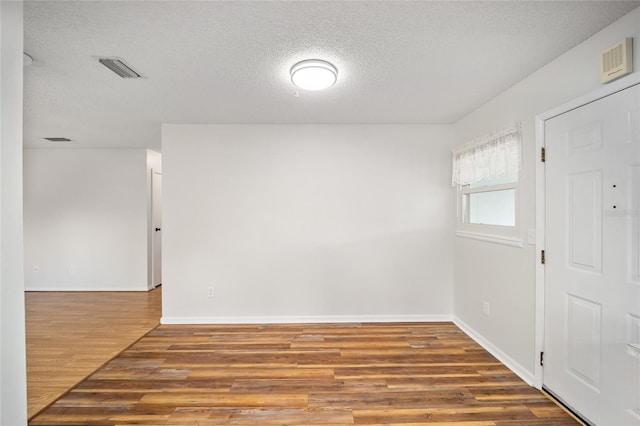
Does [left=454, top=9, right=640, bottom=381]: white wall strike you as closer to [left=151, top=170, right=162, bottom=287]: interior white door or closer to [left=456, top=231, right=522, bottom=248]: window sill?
[left=456, top=231, right=522, bottom=248]: window sill

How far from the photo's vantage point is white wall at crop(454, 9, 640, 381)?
1.93m

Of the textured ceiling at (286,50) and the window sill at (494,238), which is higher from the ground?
the textured ceiling at (286,50)

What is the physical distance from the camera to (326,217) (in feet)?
12.7

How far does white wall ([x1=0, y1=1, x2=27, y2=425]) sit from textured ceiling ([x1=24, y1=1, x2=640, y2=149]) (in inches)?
17.8

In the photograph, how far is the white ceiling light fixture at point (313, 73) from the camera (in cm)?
219

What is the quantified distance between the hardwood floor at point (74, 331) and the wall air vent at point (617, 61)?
4146 mm

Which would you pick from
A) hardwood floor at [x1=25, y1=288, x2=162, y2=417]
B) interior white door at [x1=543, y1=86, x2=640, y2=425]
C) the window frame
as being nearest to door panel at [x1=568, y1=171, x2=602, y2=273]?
interior white door at [x1=543, y1=86, x2=640, y2=425]

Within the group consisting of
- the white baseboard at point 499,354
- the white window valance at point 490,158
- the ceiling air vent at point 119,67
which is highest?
the ceiling air vent at point 119,67

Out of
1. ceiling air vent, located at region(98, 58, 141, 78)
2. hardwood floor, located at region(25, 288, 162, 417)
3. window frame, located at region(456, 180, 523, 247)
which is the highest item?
ceiling air vent, located at region(98, 58, 141, 78)

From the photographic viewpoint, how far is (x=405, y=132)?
3857 mm

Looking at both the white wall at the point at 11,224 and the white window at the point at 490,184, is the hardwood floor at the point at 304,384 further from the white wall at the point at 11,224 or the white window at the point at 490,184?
the white window at the point at 490,184

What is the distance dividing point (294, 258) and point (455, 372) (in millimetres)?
2080

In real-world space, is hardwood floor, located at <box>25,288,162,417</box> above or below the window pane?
below

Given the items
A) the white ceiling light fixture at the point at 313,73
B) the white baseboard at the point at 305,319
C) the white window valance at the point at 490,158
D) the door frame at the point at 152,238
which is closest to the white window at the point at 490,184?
the white window valance at the point at 490,158
